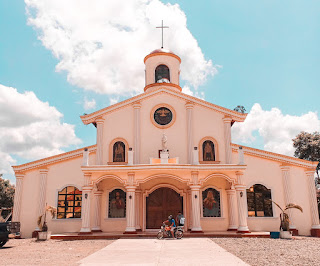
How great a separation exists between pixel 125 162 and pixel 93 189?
2.76m

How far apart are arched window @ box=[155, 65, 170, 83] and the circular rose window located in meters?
4.90

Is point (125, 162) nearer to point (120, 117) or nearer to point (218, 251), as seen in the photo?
point (120, 117)

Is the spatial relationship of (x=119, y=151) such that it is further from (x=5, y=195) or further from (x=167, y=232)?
(x=5, y=195)

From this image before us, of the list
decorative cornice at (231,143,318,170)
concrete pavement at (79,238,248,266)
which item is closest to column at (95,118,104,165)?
concrete pavement at (79,238,248,266)

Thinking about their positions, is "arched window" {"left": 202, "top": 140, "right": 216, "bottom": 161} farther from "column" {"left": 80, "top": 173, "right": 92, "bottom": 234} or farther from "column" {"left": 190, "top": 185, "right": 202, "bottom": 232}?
"column" {"left": 80, "top": 173, "right": 92, "bottom": 234}

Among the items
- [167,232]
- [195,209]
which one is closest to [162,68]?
[195,209]

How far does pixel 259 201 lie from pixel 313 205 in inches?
138

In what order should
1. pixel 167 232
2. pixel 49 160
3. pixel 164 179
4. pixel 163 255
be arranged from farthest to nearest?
pixel 49 160, pixel 164 179, pixel 167 232, pixel 163 255

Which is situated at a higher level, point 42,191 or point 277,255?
point 42,191

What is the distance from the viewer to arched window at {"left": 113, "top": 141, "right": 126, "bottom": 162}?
67.8 ft

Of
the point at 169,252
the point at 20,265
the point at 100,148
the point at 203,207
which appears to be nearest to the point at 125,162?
the point at 100,148

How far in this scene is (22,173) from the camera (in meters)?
21.0

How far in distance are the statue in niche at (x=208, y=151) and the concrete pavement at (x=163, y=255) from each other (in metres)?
7.45

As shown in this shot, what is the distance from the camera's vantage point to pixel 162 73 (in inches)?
1019
